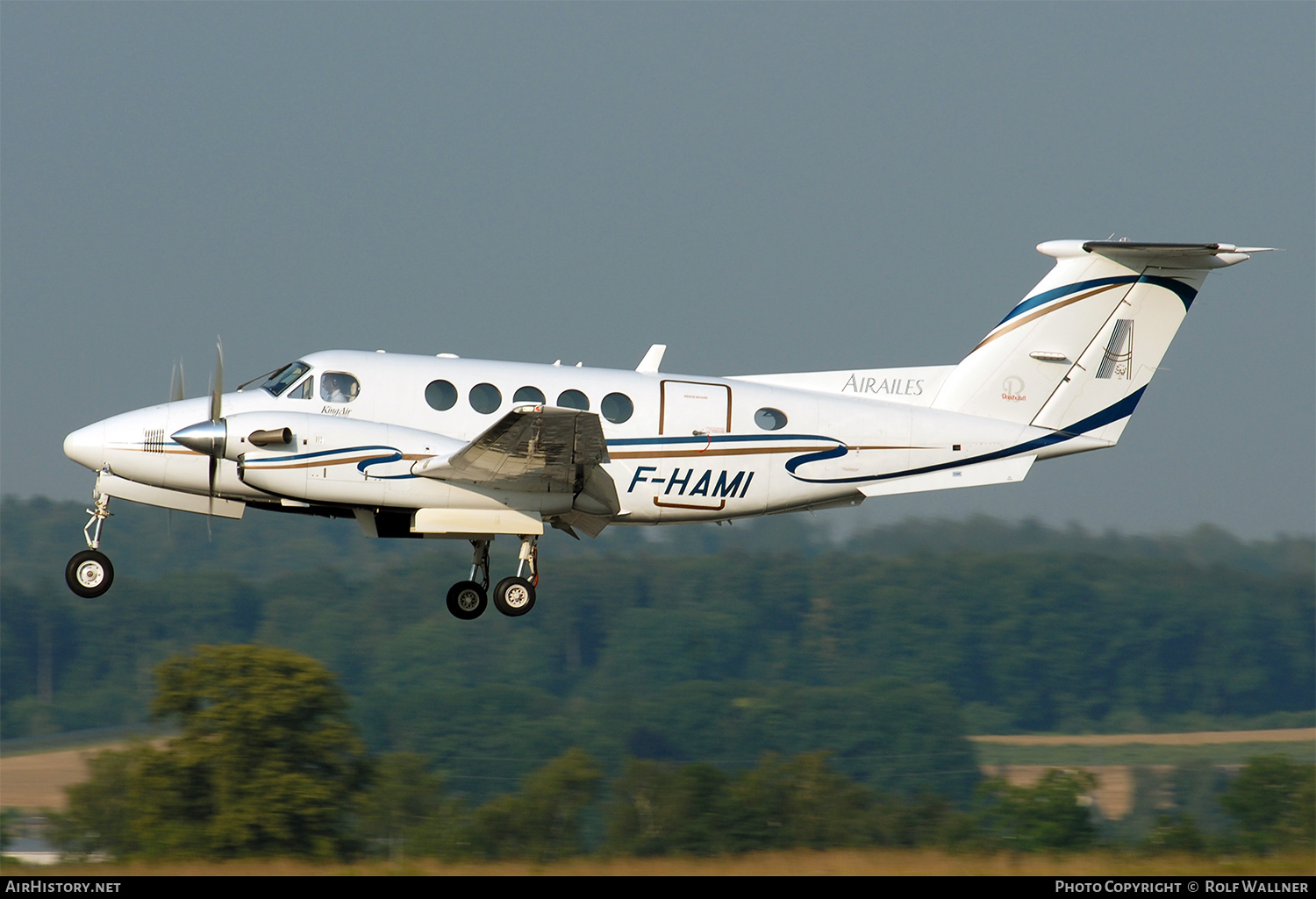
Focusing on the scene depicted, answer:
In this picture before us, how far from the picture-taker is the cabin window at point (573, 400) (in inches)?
551

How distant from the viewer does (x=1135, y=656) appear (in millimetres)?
54250

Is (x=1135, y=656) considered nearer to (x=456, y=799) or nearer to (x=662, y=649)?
(x=662, y=649)

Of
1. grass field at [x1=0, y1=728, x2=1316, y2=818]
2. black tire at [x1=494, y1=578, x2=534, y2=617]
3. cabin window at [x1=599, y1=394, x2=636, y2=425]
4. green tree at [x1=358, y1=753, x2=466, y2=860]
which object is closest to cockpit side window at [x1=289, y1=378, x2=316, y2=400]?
black tire at [x1=494, y1=578, x2=534, y2=617]

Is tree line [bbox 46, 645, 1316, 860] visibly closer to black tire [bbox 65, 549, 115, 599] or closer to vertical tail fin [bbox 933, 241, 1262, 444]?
black tire [bbox 65, 549, 115, 599]

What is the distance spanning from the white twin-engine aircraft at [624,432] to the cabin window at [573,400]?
0.02 meters

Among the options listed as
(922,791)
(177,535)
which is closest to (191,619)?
(177,535)

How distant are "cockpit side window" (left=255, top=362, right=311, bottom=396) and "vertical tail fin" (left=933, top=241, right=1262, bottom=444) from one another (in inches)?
287

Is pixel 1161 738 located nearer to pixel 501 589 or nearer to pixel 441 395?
pixel 501 589

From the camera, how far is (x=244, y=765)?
94.8 ft

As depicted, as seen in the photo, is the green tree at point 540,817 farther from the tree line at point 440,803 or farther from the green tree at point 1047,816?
the green tree at point 1047,816

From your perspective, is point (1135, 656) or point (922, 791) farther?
point (1135, 656)

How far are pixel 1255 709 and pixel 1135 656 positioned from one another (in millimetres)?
4890
